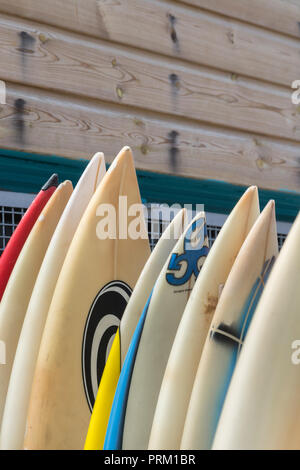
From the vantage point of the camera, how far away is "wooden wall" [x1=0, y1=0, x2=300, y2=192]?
164cm

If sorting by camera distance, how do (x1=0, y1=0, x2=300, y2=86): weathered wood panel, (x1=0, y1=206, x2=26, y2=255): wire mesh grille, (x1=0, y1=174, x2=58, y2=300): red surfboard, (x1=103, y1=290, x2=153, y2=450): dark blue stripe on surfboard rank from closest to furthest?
(x1=103, y1=290, x2=153, y2=450): dark blue stripe on surfboard
(x1=0, y1=174, x2=58, y2=300): red surfboard
(x1=0, y1=206, x2=26, y2=255): wire mesh grille
(x1=0, y1=0, x2=300, y2=86): weathered wood panel

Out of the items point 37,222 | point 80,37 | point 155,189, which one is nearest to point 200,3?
point 80,37

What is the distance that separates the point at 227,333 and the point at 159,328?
0.10 meters

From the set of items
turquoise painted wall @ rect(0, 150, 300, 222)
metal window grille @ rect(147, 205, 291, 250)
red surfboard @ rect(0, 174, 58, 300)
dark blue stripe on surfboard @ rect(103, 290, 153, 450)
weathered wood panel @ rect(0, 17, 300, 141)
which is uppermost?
weathered wood panel @ rect(0, 17, 300, 141)

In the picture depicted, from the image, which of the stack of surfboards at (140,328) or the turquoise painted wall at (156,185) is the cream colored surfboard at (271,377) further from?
the turquoise painted wall at (156,185)

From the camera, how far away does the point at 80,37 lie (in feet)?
5.69

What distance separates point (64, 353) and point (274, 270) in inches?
12.3

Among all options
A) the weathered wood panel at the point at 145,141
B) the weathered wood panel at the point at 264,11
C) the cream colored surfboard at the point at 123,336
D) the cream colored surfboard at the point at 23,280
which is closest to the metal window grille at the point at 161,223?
the weathered wood panel at the point at 145,141

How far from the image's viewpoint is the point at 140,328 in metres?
0.66

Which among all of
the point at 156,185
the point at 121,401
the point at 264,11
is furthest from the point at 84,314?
the point at 264,11

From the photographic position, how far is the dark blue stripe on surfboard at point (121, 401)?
24.9 inches


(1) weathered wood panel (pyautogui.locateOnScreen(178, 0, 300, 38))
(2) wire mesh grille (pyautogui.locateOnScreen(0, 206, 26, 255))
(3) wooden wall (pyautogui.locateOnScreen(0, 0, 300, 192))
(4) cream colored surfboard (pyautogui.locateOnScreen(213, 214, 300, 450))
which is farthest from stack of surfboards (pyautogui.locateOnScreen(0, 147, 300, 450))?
(1) weathered wood panel (pyautogui.locateOnScreen(178, 0, 300, 38))

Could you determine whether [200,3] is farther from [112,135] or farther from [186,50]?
[112,135]

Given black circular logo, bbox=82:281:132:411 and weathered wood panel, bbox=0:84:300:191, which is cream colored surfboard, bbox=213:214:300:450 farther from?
weathered wood panel, bbox=0:84:300:191
